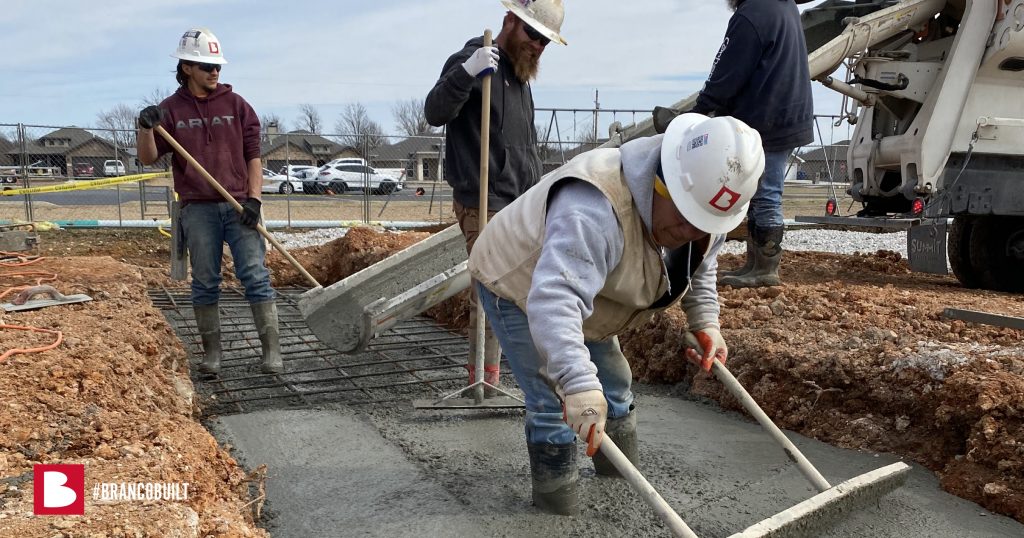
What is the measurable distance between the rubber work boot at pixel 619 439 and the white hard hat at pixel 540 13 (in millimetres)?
1714

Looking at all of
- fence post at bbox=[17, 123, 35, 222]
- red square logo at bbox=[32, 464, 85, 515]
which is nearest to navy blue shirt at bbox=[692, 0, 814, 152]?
red square logo at bbox=[32, 464, 85, 515]

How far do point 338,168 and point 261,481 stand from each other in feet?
68.3

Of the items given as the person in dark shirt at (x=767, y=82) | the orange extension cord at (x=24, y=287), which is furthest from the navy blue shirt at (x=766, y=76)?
the orange extension cord at (x=24, y=287)

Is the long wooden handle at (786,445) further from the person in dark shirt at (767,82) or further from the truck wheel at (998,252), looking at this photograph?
the truck wheel at (998,252)

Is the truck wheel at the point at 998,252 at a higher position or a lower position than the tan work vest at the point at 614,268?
lower

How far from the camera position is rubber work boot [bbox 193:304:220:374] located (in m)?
4.35

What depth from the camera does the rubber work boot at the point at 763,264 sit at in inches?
196

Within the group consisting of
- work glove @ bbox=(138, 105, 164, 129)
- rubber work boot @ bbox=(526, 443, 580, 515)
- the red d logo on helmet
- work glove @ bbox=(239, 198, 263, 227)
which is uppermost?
work glove @ bbox=(138, 105, 164, 129)

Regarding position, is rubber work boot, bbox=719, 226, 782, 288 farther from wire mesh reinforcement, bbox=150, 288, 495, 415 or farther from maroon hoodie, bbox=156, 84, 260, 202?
maroon hoodie, bbox=156, 84, 260, 202

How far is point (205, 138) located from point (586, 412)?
308cm

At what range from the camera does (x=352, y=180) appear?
70.5 feet

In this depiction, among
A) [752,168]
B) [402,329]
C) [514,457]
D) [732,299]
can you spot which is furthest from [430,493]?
[402,329]

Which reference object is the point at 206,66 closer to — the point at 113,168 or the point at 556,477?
the point at 556,477

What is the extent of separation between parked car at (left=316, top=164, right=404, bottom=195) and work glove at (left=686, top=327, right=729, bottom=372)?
16.8 meters
